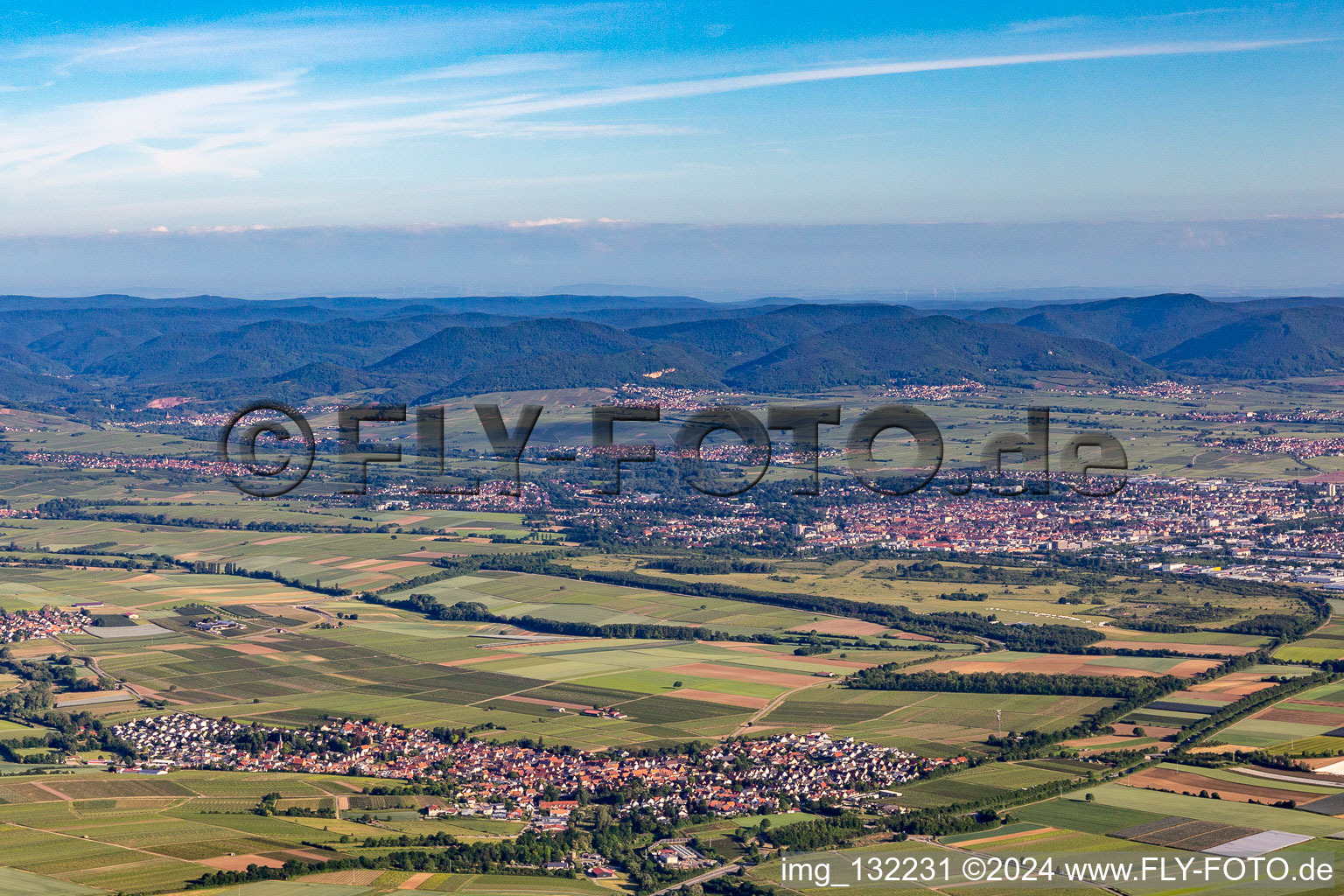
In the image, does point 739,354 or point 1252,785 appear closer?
point 1252,785

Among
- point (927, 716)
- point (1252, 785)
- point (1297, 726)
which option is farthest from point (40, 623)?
point (1297, 726)

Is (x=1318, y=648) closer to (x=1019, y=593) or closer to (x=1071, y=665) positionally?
(x=1071, y=665)

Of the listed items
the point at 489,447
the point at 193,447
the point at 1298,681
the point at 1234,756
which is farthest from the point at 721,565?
the point at 193,447

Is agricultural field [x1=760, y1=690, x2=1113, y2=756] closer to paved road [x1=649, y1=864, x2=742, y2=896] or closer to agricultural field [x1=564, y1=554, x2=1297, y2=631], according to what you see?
agricultural field [x1=564, y1=554, x2=1297, y2=631]

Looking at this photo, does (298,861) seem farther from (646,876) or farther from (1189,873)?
(1189,873)

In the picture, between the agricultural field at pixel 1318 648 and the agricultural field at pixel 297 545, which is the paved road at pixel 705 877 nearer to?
the agricultural field at pixel 1318 648

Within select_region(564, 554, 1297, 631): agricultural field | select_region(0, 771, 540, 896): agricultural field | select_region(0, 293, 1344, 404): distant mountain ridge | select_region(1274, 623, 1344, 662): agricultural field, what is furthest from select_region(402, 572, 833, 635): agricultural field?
select_region(0, 293, 1344, 404): distant mountain ridge
